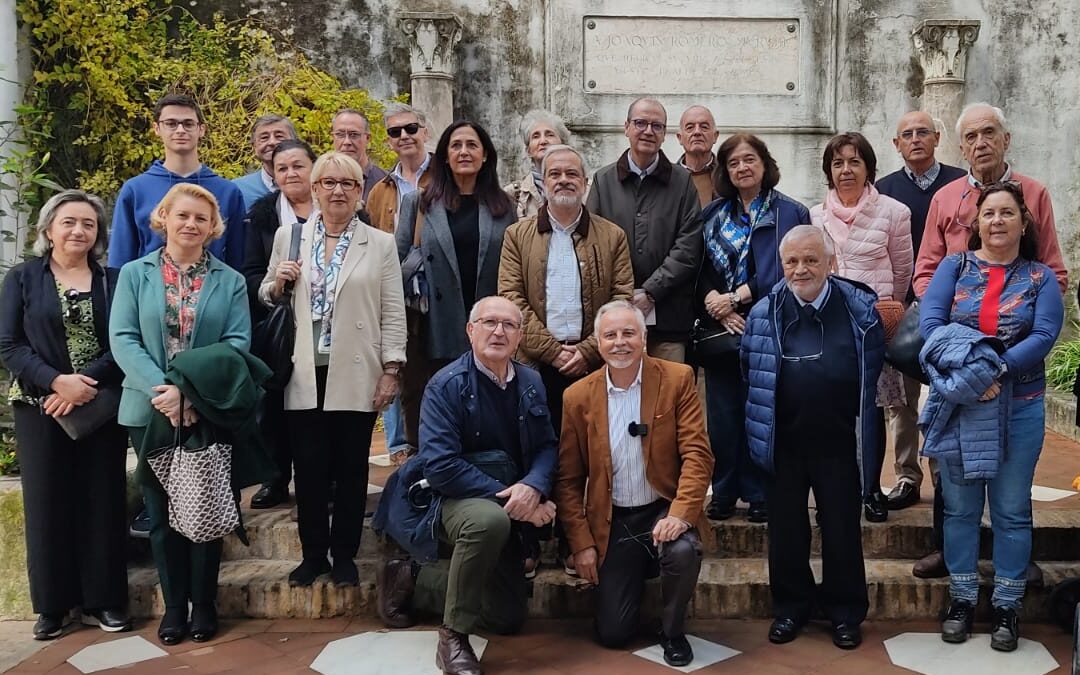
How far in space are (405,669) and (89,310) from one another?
6.35 ft

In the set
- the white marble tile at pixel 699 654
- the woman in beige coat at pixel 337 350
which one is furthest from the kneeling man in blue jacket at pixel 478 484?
the white marble tile at pixel 699 654

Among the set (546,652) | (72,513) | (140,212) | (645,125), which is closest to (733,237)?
(645,125)

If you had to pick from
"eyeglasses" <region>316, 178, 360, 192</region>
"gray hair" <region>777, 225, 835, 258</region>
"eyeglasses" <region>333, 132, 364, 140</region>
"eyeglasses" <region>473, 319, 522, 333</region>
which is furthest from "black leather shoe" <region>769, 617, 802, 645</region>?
"eyeglasses" <region>333, 132, 364, 140</region>

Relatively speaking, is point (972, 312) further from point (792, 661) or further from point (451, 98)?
point (451, 98)

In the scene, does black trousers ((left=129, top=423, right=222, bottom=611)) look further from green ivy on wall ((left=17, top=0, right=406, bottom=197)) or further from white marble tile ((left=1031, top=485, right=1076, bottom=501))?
green ivy on wall ((left=17, top=0, right=406, bottom=197))

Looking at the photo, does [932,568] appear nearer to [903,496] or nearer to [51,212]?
[903,496]

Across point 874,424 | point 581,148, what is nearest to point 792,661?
point 874,424

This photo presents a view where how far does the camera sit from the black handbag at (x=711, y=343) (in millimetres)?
4277

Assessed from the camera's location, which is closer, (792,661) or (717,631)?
(792,661)

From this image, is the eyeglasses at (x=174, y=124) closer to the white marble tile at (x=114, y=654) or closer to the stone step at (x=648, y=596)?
the stone step at (x=648, y=596)

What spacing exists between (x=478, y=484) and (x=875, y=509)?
6.50ft

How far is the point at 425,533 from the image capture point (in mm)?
3756

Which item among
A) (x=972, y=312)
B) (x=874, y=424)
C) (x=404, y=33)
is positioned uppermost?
(x=404, y=33)

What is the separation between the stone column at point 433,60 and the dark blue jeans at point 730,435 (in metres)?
4.26
